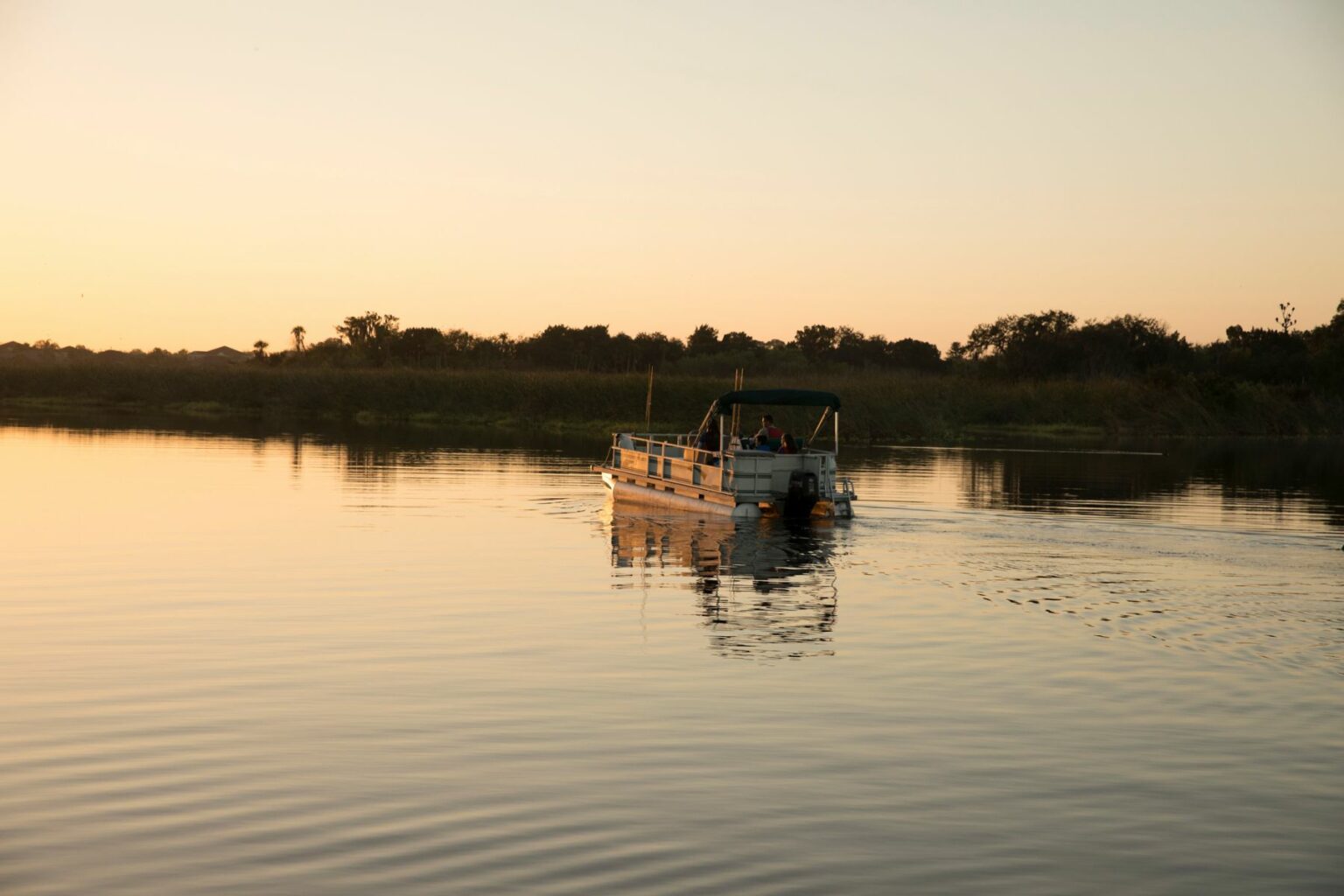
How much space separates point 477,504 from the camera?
34.5 metres

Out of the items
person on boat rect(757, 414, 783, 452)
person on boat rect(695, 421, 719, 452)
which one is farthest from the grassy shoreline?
person on boat rect(757, 414, 783, 452)

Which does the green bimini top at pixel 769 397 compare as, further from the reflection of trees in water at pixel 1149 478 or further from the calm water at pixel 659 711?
the reflection of trees in water at pixel 1149 478

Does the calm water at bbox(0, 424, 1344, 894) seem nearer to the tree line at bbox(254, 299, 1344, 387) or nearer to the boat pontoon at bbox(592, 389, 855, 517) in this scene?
the boat pontoon at bbox(592, 389, 855, 517)

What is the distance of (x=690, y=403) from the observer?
269 ft

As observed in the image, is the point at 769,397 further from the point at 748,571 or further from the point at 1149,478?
the point at 1149,478

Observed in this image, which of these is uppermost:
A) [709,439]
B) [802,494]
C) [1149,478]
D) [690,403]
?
[690,403]

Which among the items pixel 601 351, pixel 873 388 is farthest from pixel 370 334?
pixel 873 388

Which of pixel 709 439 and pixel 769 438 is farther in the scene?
pixel 709 439

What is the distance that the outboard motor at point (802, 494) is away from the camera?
102ft

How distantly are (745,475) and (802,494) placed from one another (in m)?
1.40

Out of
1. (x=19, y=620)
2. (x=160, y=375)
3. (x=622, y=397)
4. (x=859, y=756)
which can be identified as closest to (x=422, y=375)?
(x=622, y=397)

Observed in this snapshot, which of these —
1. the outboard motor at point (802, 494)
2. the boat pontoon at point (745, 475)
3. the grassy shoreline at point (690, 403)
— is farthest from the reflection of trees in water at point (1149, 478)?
the grassy shoreline at point (690, 403)

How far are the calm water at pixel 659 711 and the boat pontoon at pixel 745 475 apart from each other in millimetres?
2678

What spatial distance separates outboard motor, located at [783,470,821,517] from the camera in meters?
31.1
